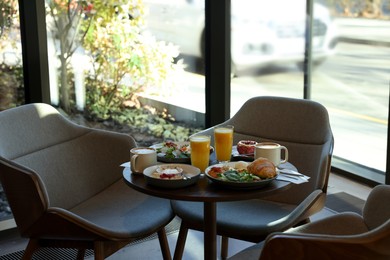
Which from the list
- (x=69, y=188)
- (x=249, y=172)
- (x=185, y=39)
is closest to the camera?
(x=249, y=172)

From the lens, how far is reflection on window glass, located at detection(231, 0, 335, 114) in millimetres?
4449

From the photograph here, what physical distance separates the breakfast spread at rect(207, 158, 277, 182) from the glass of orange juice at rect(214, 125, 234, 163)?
183 millimetres

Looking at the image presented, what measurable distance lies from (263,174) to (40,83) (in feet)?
5.34

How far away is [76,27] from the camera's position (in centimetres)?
328

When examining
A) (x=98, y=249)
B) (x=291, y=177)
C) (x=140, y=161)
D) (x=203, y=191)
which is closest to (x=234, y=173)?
(x=203, y=191)

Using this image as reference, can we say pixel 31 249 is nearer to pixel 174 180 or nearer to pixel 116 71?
pixel 174 180

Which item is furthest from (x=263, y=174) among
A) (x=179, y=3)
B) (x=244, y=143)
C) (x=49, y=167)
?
(x=179, y=3)

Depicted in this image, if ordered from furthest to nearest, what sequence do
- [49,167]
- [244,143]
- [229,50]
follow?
1. [229,50]
2. [49,167]
3. [244,143]

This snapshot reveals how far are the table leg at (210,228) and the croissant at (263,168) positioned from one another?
0.82 feet

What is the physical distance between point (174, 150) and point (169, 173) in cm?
34

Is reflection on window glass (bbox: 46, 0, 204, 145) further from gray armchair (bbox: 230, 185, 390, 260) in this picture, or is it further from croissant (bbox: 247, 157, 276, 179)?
gray armchair (bbox: 230, 185, 390, 260)

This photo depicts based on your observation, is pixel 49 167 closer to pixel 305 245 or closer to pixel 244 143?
pixel 244 143

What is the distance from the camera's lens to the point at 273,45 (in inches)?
184

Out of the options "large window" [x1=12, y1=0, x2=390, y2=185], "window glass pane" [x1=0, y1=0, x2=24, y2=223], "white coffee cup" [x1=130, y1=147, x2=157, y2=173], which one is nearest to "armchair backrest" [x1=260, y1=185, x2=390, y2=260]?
"white coffee cup" [x1=130, y1=147, x2=157, y2=173]
